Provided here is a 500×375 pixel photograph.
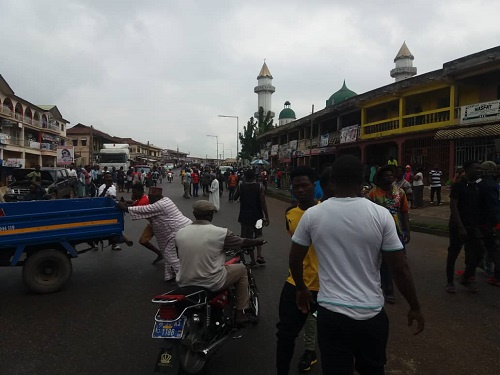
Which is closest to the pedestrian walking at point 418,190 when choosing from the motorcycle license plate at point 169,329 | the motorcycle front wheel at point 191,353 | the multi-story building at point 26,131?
the motorcycle front wheel at point 191,353

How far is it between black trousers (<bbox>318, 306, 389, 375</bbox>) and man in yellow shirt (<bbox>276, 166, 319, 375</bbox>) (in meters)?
0.68

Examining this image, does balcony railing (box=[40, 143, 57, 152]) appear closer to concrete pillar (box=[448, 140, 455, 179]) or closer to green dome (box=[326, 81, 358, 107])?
green dome (box=[326, 81, 358, 107])

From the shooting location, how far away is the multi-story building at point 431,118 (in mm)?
16250

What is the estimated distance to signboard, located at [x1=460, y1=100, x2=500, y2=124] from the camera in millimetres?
15518

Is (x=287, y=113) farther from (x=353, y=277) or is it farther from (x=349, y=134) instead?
(x=353, y=277)

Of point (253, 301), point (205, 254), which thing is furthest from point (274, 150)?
point (205, 254)

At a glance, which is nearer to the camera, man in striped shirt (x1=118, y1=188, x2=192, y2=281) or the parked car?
man in striped shirt (x1=118, y1=188, x2=192, y2=281)

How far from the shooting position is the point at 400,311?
4.57 m

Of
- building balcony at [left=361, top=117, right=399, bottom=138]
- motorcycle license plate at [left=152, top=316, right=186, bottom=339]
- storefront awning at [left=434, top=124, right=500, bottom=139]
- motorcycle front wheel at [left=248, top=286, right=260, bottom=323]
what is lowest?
motorcycle front wheel at [left=248, top=286, right=260, bottom=323]

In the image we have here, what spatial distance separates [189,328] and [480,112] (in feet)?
56.8

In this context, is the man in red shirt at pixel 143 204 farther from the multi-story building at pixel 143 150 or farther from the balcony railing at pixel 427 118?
the multi-story building at pixel 143 150

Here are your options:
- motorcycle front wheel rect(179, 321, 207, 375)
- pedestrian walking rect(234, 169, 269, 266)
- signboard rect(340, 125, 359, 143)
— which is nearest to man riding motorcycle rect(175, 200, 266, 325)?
motorcycle front wheel rect(179, 321, 207, 375)

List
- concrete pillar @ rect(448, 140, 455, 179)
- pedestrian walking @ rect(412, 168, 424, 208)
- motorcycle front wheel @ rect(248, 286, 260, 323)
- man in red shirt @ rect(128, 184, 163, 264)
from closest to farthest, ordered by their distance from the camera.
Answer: motorcycle front wheel @ rect(248, 286, 260, 323)
man in red shirt @ rect(128, 184, 163, 264)
pedestrian walking @ rect(412, 168, 424, 208)
concrete pillar @ rect(448, 140, 455, 179)

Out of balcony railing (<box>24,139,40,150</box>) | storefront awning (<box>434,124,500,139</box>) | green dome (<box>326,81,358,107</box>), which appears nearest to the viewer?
storefront awning (<box>434,124,500,139</box>)
